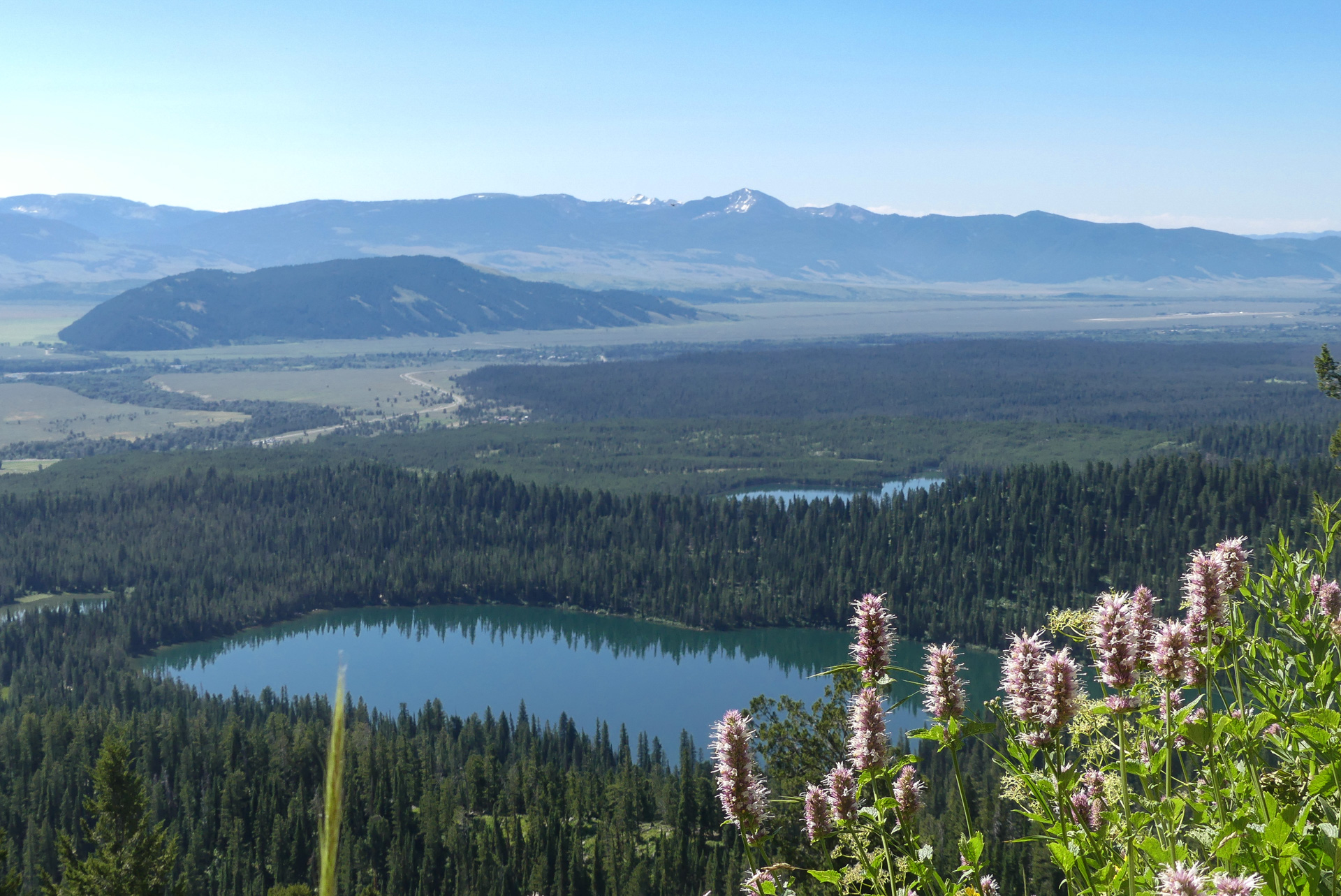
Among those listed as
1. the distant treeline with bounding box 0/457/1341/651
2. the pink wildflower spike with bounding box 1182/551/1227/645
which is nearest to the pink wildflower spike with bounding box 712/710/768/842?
the pink wildflower spike with bounding box 1182/551/1227/645

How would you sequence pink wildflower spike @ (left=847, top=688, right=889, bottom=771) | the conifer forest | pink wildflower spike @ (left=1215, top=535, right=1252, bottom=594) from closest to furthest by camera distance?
pink wildflower spike @ (left=1215, top=535, right=1252, bottom=594)
pink wildflower spike @ (left=847, top=688, right=889, bottom=771)
the conifer forest

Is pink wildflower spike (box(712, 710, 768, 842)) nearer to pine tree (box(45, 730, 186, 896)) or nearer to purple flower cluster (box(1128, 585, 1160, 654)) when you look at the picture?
purple flower cluster (box(1128, 585, 1160, 654))

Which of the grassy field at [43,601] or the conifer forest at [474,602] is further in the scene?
the grassy field at [43,601]

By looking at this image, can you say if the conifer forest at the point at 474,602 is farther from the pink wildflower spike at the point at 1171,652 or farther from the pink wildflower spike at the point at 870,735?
the pink wildflower spike at the point at 1171,652

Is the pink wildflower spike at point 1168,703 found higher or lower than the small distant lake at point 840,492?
higher

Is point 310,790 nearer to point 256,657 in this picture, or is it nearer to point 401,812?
point 401,812

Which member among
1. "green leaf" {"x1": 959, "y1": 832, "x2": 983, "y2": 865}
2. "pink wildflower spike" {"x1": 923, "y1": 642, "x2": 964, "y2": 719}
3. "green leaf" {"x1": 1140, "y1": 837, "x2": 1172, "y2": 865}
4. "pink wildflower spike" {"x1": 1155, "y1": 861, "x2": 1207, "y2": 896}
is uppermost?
"pink wildflower spike" {"x1": 923, "y1": 642, "x2": 964, "y2": 719}

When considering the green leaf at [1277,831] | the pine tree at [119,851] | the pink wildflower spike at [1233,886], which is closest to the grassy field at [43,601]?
the pine tree at [119,851]
